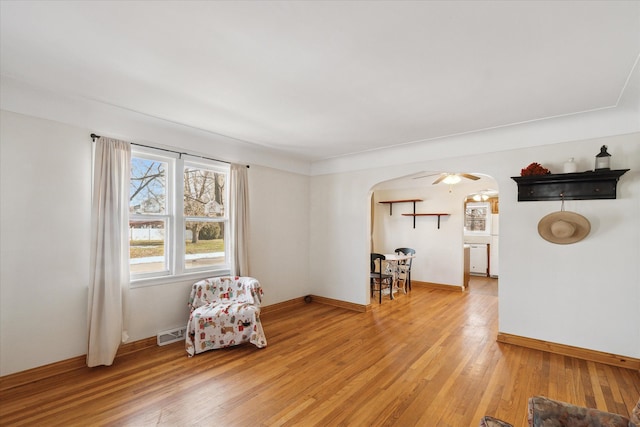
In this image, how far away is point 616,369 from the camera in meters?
3.11

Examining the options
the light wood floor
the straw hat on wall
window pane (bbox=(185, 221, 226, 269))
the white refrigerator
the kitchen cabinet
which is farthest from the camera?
the kitchen cabinet

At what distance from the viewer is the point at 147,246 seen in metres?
3.75

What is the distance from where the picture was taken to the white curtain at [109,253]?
10.1 ft

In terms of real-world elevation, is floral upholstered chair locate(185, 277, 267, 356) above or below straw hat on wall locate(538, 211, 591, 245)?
below

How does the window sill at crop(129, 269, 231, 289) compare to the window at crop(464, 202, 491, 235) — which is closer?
the window sill at crop(129, 269, 231, 289)

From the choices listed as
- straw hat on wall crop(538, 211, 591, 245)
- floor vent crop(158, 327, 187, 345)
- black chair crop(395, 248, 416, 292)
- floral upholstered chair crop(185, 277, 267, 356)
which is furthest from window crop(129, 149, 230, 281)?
straw hat on wall crop(538, 211, 591, 245)

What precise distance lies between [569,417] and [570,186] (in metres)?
2.90

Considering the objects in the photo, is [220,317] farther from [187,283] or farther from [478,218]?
[478,218]

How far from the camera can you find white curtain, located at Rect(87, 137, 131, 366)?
3.09 m

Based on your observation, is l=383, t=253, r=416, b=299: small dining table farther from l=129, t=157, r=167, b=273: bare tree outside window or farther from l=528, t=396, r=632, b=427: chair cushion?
l=528, t=396, r=632, b=427: chair cushion

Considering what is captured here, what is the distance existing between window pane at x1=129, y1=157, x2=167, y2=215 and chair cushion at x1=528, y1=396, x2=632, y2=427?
4.06m

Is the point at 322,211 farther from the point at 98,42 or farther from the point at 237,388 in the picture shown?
the point at 98,42

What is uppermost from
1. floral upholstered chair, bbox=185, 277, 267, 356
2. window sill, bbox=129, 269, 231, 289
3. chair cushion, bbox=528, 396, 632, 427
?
window sill, bbox=129, 269, 231, 289

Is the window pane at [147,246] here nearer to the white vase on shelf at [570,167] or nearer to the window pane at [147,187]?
the window pane at [147,187]
